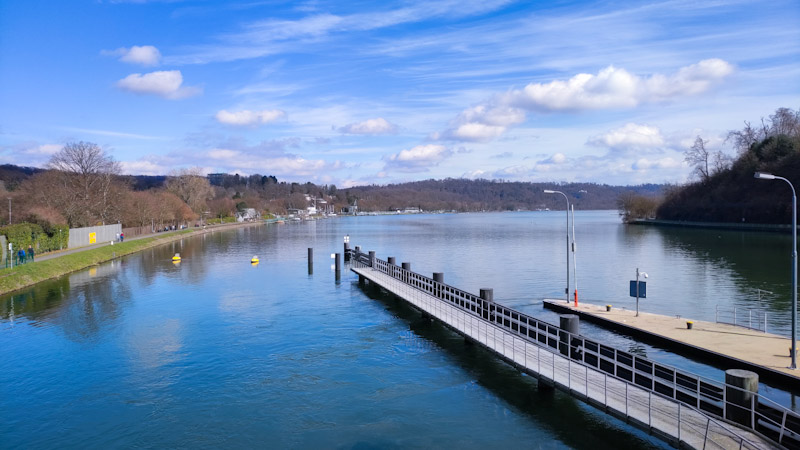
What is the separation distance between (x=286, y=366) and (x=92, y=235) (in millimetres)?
56739

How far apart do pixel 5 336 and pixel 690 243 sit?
75.0 m

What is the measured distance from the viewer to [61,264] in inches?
1847

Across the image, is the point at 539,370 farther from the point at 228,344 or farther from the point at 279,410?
the point at 228,344

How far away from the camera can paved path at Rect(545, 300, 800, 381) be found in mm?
17375

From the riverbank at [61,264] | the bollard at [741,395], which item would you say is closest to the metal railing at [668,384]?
the bollard at [741,395]

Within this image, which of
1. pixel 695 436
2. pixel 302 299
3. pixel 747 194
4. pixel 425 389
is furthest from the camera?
pixel 747 194

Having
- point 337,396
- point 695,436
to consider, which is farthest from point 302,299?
point 695,436

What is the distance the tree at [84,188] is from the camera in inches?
2633

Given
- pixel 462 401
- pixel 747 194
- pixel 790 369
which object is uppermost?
pixel 747 194

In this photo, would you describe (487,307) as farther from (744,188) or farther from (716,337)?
(744,188)

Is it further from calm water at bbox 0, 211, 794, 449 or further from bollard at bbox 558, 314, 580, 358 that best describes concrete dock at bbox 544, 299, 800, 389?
bollard at bbox 558, 314, 580, 358

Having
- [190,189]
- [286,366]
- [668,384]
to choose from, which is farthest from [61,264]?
[190,189]

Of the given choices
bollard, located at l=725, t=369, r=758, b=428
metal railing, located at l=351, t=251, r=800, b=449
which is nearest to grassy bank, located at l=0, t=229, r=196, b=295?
metal railing, located at l=351, t=251, r=800, b=449

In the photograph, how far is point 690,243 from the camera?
72.9m
